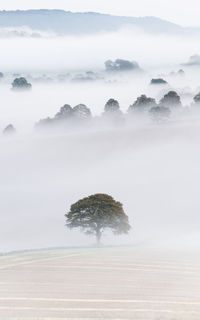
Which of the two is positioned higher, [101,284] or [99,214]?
[99,214]

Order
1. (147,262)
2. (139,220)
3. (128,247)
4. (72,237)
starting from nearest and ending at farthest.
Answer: (147,262), (128,247), (72,237), (139,220)

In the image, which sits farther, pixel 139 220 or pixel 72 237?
pixel 139 220

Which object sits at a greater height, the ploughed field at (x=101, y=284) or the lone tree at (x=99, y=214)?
the lone tree at (x=99, y=214)

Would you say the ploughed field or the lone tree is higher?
the lone tree

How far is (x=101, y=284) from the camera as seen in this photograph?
247 feet

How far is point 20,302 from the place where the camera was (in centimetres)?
6694

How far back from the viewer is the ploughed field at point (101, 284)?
2505 inches

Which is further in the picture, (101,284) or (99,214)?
(99,214)

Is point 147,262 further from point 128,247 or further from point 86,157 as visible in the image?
point 86,157

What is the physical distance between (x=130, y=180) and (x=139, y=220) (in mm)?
31618

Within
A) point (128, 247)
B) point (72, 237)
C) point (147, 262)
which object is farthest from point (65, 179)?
point (147, 262)

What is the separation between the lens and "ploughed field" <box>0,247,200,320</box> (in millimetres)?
63625

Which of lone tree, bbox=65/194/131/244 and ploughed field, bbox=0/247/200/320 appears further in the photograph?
lone tree, bbox=65/194/131/244

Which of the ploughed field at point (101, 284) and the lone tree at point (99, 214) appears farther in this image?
the lone tree at point (99, 214)
